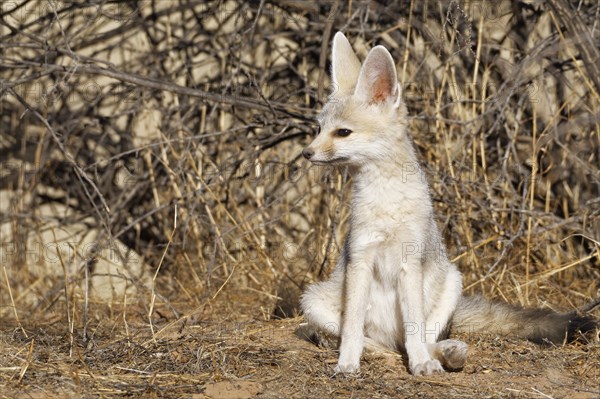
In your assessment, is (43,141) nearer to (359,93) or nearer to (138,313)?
(138,313)

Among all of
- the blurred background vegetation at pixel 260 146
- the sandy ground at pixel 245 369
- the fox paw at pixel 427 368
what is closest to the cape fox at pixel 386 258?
the fox paw at pixel 427 368

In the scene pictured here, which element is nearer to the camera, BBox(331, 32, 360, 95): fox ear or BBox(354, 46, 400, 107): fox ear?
BBox(354, 46, 400, 107): fox ear

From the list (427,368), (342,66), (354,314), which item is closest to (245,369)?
(354,314)

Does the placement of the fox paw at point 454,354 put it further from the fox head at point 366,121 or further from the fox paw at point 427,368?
the fox head at point 366,121

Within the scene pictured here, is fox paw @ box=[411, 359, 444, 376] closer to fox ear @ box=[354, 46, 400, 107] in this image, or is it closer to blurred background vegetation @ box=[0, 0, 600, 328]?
fox ear @ box=[354, 46, 400, 107]

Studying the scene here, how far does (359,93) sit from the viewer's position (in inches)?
155

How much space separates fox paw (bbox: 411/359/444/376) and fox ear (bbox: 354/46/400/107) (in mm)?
1220

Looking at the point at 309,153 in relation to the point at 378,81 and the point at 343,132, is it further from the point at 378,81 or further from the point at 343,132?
the point at 378,81

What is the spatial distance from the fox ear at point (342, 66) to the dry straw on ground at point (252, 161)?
59 centimetres

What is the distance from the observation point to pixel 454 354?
11.7 ft

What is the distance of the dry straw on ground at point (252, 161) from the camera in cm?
504

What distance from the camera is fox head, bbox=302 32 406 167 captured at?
3.80m

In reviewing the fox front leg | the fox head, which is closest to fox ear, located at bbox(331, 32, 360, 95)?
the fox head

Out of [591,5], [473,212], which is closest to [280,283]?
[473,212]
